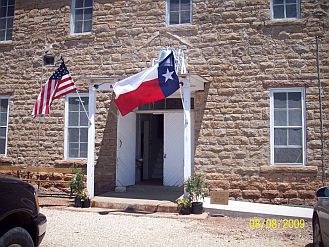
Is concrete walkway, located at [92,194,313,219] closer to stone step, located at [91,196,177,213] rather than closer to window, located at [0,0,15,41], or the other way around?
stone step, located at [91,196,177,213]

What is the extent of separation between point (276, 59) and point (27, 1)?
8458 millimetres

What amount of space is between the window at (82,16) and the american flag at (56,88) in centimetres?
272

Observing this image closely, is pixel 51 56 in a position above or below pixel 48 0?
below

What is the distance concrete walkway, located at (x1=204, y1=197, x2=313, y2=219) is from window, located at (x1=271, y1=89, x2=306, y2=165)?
1.36m

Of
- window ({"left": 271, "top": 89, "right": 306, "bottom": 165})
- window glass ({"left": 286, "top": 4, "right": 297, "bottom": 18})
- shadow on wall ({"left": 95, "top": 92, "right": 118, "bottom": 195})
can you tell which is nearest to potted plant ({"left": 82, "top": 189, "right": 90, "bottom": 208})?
shadow on wall ({"left": 95, "top": 92, "right": 118, "bottom": 195})

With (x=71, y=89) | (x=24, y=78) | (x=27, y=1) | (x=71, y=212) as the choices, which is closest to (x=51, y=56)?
(x=24, y=78)

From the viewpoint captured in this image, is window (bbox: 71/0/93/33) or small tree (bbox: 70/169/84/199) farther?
window (bbox: 71/0/93/33)

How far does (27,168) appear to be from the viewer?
11.7 m

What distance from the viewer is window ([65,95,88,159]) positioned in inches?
464

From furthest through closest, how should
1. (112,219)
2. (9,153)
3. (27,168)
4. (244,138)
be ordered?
(9,153) → (27,168) → (244,138) → (112,219)

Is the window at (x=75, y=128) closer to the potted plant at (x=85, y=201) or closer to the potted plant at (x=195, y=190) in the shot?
the potted plant at (x=85, y=201)

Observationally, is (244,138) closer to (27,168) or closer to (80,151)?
(80,151)

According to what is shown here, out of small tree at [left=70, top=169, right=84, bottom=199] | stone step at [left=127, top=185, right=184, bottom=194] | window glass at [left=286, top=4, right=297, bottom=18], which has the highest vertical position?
window glass at [left=286, top=4, right=297, bottom=18]
